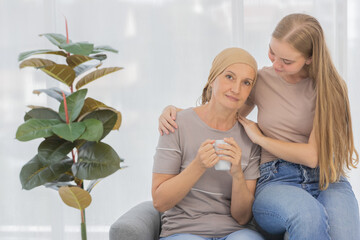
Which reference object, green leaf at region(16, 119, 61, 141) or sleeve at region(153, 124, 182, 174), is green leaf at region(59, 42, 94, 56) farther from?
sleeve at region(153, 124, 182, 174)

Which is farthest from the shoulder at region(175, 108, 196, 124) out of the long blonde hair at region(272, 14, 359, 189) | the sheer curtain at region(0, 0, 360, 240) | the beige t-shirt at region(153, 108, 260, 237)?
the sheer curtain at region(0, 0, 360, 240)

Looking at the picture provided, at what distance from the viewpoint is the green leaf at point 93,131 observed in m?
1.60

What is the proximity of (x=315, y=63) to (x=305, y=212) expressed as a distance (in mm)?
612

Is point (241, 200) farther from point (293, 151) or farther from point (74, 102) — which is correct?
point (74, 102)

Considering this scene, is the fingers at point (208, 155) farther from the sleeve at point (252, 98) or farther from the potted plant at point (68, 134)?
the sleeve at point (252, 98)

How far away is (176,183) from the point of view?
1.60 meters

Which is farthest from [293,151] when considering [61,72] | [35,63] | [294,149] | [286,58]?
[35,63]

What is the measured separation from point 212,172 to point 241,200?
0.57 feet

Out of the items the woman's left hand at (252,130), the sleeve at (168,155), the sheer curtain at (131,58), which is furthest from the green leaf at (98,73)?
the sheer curtain at (131,58)

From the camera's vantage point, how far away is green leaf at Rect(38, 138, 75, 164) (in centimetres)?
167

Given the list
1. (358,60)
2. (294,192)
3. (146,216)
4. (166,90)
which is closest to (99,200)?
(166,90)

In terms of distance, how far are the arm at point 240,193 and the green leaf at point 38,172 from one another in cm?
70

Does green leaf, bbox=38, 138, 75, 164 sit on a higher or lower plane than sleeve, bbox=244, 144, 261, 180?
higher

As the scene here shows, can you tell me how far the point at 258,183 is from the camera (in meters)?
1.79
